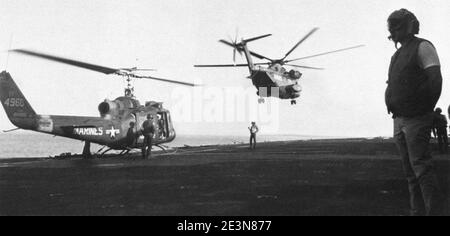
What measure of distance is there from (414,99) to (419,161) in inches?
25.1

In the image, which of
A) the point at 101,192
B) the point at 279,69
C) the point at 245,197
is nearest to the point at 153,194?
the point at 101,192

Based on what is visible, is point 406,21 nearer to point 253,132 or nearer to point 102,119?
point 102,119

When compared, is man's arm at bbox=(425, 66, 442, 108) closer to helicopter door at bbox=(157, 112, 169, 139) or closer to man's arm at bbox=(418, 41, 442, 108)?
man's arm at bbox=(418, 41, 442, 108)

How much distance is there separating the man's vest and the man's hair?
117 mm

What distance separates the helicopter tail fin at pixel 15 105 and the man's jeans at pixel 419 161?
15.7m

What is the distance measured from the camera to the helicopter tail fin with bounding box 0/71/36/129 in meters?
17.1

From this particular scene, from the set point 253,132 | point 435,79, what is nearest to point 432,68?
point 435,79

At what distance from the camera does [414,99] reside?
438 cm

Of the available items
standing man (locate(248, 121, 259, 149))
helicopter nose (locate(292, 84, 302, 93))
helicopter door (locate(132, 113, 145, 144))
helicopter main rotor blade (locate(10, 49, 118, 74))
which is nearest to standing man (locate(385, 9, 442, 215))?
helicopter main rotor blade (locate(10, 49, 118, 74))

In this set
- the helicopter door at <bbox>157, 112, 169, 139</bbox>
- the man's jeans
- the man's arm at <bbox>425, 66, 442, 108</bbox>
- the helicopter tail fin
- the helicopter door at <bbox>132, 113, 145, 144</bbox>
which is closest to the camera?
the man's arm at <bbox>425, 66, 442, 108</bbox>

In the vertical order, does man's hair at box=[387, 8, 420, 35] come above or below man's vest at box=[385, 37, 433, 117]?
above

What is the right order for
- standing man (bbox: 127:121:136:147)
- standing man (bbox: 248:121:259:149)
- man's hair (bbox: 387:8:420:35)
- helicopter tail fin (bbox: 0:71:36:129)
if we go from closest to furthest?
man's hair (bbox: 387:8:420:35), helicopter tail fin (bbox: 0:71:36:129), standing man (bbox: 127:121:136:147), standing man (bbox: 248:121:259:149)

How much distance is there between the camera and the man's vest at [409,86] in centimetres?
432
